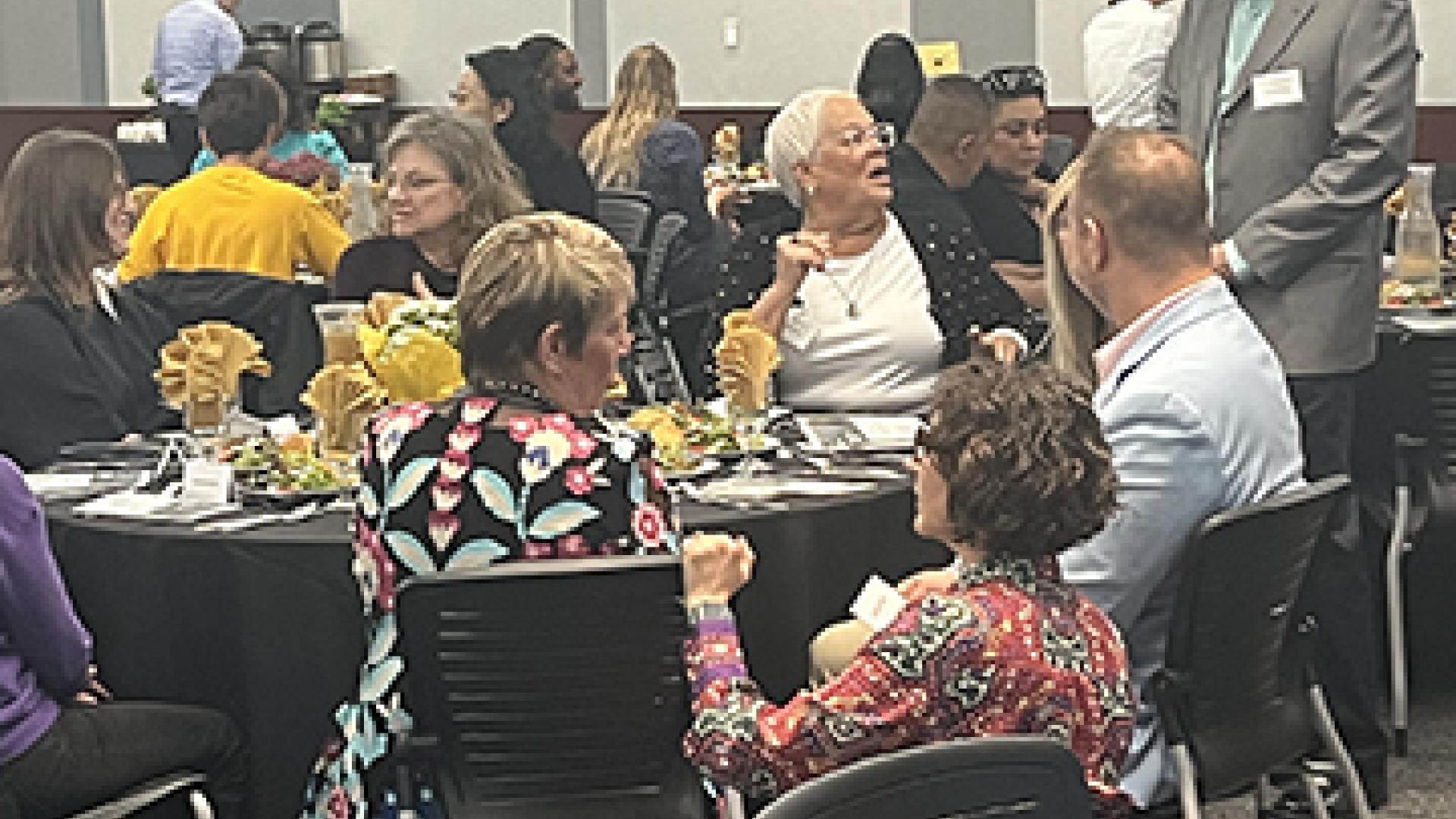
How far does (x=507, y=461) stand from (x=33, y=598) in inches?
27.6

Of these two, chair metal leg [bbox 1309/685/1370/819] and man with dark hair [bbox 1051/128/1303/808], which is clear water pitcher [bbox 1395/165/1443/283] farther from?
chair metal leg [bbox 1309/685/1370/819]

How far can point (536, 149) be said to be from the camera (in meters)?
6.80

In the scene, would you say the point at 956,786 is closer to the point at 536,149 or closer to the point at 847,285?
the point at 847,285

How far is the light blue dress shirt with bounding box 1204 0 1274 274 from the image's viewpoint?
4.49 metres

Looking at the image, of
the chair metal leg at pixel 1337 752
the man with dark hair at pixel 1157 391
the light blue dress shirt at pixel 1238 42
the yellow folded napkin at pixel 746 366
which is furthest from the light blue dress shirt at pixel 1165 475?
the light blue dress shirt at pixel 1238 42

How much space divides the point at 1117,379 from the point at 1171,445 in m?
0.20

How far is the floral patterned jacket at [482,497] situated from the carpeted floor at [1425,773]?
1758 mm

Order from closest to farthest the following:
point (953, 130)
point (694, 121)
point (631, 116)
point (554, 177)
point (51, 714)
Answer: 1. point (51, 714)
2. point (953, 130)
3. point (554, 177)
4. point (631, 116)
5. point (694, 121)

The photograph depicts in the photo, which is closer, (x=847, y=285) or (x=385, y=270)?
(x=847, y=285)

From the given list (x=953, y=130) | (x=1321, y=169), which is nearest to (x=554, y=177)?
(x=953, y=130)

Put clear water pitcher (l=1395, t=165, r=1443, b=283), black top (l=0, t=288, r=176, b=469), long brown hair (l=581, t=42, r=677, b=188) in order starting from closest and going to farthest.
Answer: black top (l=0, t=288, r=176, b=469) < clear water pitcher (l=1395, t=165, r=1443, b=283) < long brown hair (l=581, t=42, r=677, b=188)

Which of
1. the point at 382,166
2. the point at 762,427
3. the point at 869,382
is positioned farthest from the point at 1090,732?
the point at 382,166

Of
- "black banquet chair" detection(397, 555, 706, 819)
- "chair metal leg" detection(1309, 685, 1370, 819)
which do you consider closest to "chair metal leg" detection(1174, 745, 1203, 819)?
"chair metal leg" detection(1309, 685, 1370, 819)

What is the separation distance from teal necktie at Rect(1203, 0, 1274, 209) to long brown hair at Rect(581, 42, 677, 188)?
4.11 meters
